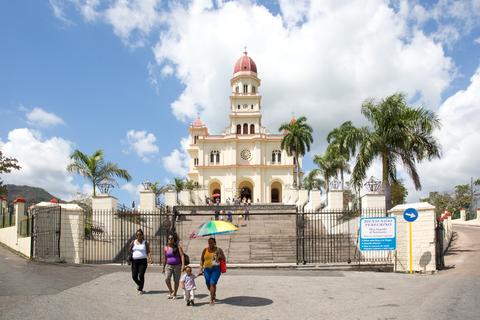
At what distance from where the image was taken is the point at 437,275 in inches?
539

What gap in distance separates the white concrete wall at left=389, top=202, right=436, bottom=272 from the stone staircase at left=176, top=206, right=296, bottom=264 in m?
3.71

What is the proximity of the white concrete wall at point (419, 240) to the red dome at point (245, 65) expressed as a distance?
48.4m

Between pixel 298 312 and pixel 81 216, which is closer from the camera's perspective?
pixel 298 312

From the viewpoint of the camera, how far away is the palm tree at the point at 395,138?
21.5 metres

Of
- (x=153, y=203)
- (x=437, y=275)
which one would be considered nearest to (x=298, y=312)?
(x=437, y=275)

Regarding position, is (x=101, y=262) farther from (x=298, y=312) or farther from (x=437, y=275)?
(x=437, y=275)

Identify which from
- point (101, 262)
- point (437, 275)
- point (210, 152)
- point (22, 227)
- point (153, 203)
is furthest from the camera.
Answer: point (210, 152)

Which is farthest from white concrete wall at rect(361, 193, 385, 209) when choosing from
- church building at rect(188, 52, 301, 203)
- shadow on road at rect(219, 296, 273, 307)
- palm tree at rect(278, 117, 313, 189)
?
church building at rect(188, 52, 301, 203)

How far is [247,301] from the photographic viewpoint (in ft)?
29.9

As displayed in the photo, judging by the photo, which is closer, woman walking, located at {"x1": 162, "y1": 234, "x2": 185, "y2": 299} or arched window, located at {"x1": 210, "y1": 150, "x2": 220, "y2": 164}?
woman walking, located at {"x1": 162, "y1": 234, "x2": 185, "y2": 299}

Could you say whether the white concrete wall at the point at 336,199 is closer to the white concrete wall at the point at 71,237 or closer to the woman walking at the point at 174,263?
the white concrete wall at the point at 71,237

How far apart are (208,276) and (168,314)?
115 cm

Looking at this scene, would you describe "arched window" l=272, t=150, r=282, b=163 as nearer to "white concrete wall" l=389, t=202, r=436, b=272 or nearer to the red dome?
the red dome

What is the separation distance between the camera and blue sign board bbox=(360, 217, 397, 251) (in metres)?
14.6
